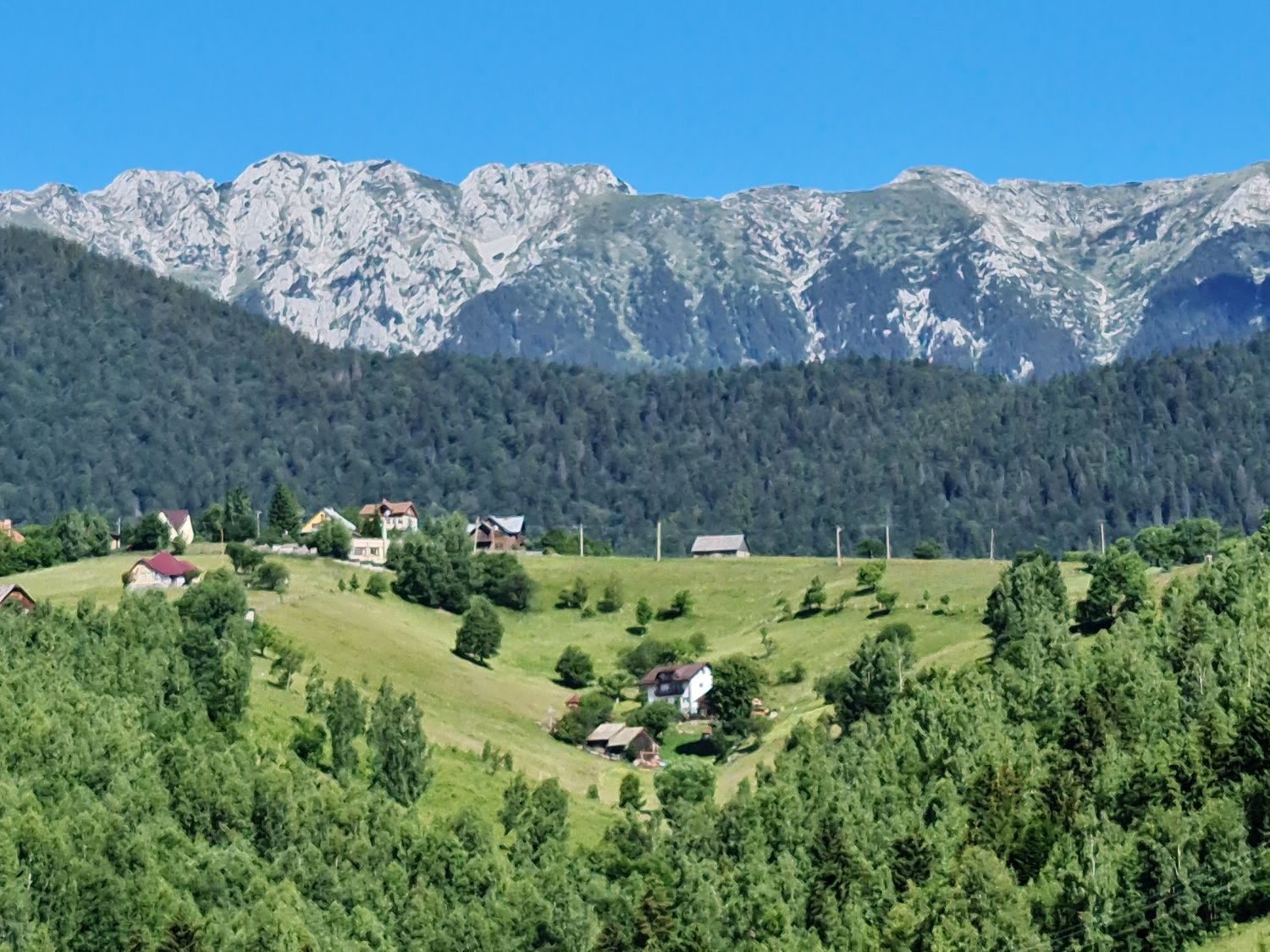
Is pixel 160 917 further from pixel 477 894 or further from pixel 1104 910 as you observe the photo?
pixel 1104 910

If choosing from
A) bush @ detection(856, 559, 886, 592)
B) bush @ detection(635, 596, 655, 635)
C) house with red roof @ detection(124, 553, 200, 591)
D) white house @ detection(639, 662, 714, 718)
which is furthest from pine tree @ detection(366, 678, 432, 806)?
bush @ detection(856, 559, 886, 592)

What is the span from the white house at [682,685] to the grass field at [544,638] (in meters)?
5.32

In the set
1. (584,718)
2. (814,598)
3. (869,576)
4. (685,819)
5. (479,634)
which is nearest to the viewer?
(685,819)

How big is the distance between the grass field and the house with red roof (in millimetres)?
2136

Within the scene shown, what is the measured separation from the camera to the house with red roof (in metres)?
160

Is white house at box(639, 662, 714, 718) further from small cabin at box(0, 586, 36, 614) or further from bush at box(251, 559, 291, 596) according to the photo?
small cabin at box(0, 586, 36, 614)

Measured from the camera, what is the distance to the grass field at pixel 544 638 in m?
131

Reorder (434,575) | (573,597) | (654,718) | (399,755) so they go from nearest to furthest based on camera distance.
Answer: (399,755) < (654,718) < (434,575) < (573,597)

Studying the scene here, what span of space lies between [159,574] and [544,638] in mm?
31711

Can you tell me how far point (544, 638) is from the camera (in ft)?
584

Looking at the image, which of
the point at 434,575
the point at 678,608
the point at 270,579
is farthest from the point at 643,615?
the point at 270,579

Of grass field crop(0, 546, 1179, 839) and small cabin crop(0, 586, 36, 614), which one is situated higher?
small cabin crop(0, 586, 36, 614)

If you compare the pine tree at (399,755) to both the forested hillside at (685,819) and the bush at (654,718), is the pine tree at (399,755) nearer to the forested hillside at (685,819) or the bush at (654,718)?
the forested hillside at (685,819)

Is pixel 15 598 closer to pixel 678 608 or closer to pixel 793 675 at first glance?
pixel 793 675
